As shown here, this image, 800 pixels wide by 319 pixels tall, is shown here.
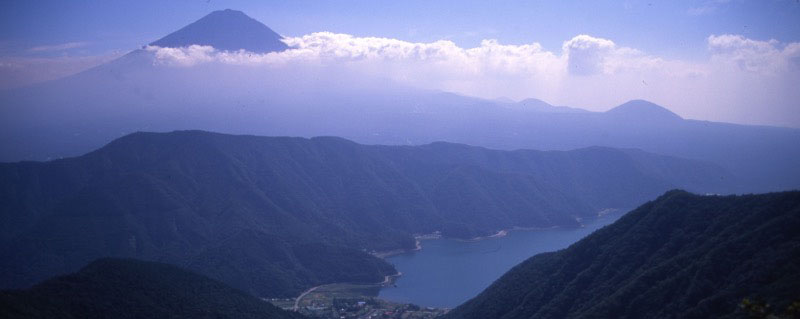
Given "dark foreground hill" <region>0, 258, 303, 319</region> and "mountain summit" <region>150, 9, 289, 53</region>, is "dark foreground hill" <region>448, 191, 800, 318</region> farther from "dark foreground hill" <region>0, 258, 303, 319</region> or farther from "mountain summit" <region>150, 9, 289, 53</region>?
"mountain summit" <region>150, 9, 289, 53</region>

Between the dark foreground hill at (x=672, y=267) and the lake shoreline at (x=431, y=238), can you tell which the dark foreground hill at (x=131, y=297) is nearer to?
the dark foreground hill at (x=672, y=267)

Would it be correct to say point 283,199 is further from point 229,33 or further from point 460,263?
point 229,33

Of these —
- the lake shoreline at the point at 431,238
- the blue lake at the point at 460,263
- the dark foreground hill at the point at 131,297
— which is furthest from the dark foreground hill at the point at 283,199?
the dark foreground hill at the point at 131,297

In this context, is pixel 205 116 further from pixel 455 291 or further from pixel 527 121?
pixel 455 291

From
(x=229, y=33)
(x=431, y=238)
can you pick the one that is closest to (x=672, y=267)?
(x=431, y=238)

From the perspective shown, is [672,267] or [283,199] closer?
[672,267]
